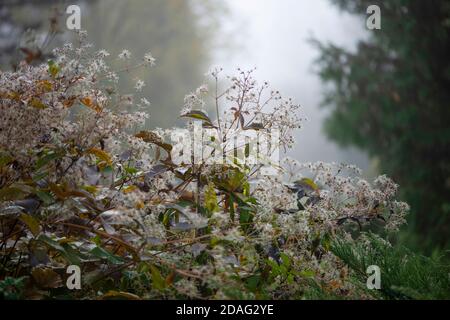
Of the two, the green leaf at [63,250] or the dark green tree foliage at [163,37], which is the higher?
the dark green tree foliage at [163,37]

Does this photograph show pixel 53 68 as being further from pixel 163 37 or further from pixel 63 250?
pixel 163 37

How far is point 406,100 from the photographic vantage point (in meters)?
7.21

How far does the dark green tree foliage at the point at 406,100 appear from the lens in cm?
673

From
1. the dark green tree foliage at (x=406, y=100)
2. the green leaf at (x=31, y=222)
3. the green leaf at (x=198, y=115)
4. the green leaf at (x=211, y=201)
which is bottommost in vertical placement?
the green leaf at (x=31, y=222)

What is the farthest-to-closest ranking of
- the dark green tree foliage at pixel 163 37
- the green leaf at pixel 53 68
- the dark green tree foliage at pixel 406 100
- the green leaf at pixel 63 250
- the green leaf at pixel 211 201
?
the dark green tree foliage at pixel 163 37, the dark green tree foliage at pixel 406 100, the green leaf at pixel 53 68, the green leaf at pixel 211 201, the green leaf at pixel 63 250

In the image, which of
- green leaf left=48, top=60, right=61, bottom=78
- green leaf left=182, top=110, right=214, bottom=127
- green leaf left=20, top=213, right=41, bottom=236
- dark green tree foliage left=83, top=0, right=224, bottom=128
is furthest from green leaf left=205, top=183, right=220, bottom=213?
dark green tree foliage left=83, top=0, right=224, bottom=128

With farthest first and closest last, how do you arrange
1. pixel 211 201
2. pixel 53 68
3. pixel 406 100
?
1. pixel 406 100
2. pixel 53 68
3. pixel 211 201

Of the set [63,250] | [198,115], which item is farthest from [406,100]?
[63,250]

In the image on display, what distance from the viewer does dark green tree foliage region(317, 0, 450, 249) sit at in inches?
265

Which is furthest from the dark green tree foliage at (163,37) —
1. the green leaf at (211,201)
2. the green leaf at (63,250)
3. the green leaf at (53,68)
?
the green leaf at (63,250)

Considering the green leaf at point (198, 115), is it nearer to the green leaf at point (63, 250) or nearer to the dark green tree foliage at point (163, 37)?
the green leaf at point (63, 250)
